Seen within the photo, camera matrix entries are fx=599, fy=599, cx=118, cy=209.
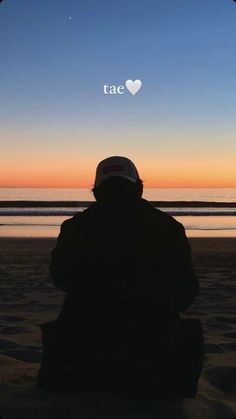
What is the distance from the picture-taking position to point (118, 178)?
304 cm

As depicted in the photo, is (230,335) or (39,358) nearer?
(39,358)

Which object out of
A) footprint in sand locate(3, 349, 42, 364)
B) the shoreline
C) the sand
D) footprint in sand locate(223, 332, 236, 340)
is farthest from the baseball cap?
the shoreline

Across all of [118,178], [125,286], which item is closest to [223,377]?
[125,286]

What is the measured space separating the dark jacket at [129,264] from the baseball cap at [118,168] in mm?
136

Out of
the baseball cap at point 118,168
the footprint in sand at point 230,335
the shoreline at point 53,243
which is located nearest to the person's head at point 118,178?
the baseball cap at point 118,168

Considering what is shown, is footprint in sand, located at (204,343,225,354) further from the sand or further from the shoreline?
the shoreline

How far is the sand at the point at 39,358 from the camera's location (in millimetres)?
2996

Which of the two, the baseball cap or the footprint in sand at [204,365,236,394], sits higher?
the baseball cap

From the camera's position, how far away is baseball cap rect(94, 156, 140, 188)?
3020mm

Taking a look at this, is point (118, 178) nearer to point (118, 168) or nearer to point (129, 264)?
point (118, 168)

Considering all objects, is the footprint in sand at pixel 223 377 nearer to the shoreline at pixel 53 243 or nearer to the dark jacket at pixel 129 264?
the dark jacket at pixel 129 264

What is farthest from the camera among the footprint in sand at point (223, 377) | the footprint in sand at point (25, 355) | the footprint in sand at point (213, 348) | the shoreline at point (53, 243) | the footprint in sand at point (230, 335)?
the shoreline at point (53, 243)

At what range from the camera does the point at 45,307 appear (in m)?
5.96

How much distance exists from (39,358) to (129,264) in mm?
1358
